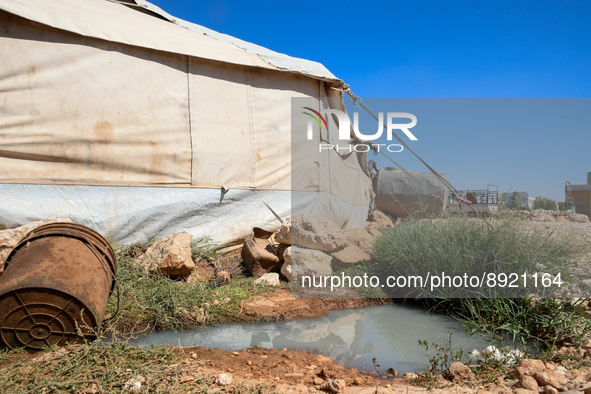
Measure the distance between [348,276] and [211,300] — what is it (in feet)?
5.71

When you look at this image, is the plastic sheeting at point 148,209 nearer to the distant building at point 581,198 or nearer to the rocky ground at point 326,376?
the rocky ground at point 326,376

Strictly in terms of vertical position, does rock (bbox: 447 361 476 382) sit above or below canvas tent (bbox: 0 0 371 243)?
below

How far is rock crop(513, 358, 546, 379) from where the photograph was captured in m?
2.35

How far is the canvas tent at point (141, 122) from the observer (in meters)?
4.99

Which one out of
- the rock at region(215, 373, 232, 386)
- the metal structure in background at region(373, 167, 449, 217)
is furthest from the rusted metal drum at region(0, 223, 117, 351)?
the metal structure in background at region(373, 167, 449, 217)

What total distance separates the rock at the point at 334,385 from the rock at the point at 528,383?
1.01m

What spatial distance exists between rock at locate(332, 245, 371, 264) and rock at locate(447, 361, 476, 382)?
2.78 metres

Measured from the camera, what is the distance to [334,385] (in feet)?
7.58

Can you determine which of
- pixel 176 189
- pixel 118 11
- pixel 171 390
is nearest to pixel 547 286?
pixel 171 390

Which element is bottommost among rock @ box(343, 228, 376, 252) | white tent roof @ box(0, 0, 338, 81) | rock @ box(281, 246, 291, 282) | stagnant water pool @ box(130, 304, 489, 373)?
stagnant water pool @ box(130, 304, 489, 373)

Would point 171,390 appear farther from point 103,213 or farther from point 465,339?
point 103,213

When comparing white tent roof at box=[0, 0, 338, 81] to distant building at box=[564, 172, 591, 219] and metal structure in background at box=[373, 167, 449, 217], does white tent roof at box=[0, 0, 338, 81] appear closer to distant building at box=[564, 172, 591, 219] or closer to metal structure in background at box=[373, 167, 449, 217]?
distant building at box=[564, 172, 591, 219]

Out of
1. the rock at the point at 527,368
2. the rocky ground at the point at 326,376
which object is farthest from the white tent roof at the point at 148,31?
the rock at the point at 527,368

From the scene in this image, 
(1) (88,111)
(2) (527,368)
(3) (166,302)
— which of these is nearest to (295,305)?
(3) (166,302)
